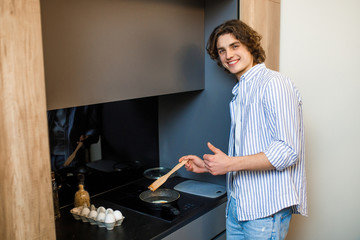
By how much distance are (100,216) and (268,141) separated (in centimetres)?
70

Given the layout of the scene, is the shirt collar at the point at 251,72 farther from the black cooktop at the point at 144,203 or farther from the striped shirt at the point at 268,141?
the black cooktop at the point at 144,203

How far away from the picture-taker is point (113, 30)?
142cm

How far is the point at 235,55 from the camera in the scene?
1556 mm

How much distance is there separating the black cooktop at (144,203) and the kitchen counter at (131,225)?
2cm

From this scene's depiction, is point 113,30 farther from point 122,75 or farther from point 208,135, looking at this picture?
point 208,135

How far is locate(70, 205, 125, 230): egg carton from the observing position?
1449 mm

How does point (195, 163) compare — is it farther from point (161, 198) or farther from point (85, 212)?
point (85, 212)

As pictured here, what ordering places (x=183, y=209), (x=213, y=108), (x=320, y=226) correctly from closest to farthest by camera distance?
(x=183, y=209) → (x=213, y=108) → (x=320, y=226)

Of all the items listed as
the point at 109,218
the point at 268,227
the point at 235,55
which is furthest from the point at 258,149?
the point at 109,218

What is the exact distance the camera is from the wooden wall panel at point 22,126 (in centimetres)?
87

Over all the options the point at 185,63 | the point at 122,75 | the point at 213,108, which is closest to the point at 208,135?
the point at 213,108

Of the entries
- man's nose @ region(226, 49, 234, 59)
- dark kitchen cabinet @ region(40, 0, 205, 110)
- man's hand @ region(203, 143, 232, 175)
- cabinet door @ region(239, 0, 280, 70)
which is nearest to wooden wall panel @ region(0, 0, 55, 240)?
dark kitchen cabinet @ region(40, 0, 205, 110)

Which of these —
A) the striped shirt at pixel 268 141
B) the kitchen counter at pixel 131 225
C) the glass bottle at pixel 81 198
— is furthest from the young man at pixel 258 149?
the glass bottle at pixel 81 198

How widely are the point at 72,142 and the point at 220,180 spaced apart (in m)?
0.80
